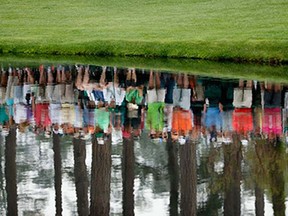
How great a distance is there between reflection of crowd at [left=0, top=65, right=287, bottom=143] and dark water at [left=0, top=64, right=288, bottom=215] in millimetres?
31

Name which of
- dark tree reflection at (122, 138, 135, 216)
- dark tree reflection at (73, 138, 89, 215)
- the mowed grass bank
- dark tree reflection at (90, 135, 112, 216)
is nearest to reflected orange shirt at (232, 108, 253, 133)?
dark tree reflection at (122, 138, 135, 216)

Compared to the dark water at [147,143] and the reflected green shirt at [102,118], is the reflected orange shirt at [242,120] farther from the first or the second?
the reflected green shirt at [102,118]

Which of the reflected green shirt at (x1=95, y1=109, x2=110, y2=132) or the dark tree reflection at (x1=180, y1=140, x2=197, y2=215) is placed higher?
the reflected green shirt at (x1=95, y1=109, x2=110, y2=132)

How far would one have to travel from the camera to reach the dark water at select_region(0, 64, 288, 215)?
19859 millimetres

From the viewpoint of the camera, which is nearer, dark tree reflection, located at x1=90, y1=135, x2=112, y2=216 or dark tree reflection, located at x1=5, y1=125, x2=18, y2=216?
dark tree reflection, located at x1=90, y1=135, x2=112, y2=216

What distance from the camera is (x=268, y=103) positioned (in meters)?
23.7

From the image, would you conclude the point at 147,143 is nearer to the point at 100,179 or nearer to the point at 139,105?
the point at 139,105

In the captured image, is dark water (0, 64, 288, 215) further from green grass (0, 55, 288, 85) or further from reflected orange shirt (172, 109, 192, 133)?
green grass (0, 55, 288, 85)

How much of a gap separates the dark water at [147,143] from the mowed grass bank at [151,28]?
16.6ft

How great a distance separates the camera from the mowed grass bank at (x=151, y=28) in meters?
34.2

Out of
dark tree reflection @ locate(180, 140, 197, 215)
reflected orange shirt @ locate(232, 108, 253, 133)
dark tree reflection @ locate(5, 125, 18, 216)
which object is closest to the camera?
dark tree reflection @ locate(180, 140, 197, 215)

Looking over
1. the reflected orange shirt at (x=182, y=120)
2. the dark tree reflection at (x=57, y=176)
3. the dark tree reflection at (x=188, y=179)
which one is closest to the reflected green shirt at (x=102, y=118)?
the dark tree reflection at (x=57, y=176)

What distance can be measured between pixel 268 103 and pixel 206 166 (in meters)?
2.03

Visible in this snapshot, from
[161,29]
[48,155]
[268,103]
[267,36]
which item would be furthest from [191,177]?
[161,29]
